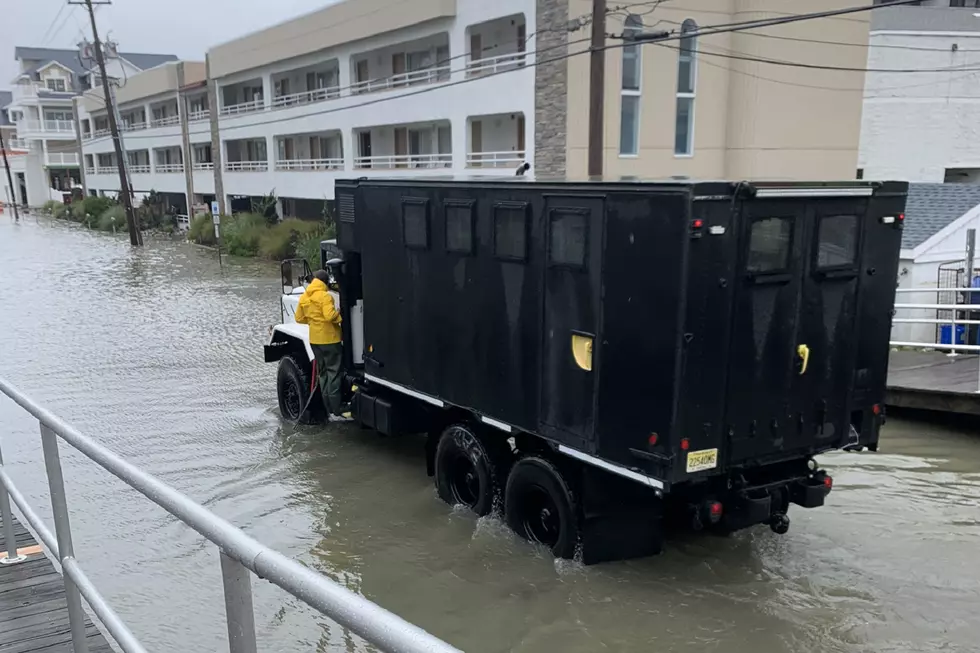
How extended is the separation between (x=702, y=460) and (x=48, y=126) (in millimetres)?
94972

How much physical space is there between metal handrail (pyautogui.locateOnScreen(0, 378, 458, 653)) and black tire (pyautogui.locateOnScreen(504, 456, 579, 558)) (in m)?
3.94

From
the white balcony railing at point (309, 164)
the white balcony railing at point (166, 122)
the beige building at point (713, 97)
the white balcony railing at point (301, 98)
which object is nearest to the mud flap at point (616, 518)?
the beige building at point (713, 97)

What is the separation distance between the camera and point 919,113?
36.3m

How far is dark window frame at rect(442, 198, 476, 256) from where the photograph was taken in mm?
7414

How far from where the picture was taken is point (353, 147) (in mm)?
32906

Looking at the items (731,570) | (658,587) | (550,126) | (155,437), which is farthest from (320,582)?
(550,126)

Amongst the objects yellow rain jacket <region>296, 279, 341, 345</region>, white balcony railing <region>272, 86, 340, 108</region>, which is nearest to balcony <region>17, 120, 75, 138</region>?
white balcony railing <region>272, 86, 340, 108</region>

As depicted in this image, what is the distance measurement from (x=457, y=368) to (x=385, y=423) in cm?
173

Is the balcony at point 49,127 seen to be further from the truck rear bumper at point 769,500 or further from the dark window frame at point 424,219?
the truck rear bumper at point 769,500

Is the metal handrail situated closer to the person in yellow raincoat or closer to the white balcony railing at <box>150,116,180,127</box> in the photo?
the person in yellow raincoat

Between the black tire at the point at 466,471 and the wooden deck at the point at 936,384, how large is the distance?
5.12 meters

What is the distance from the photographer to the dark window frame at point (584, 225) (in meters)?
6.15

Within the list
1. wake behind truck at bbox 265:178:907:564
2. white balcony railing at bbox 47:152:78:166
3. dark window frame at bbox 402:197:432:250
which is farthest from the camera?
white balcony railing at bbox 47:152:78:166

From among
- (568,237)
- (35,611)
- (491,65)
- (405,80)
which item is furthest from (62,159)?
(35,611)
